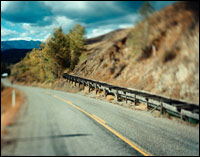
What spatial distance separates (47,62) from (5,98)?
100cm

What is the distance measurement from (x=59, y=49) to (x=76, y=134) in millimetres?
1629

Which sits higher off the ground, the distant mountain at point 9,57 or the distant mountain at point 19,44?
the distant mountain at point 19,44

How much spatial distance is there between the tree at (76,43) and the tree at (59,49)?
0.37ft

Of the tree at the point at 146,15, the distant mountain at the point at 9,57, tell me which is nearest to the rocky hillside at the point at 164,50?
the tree at the point at 146,15

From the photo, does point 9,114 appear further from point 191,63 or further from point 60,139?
point 191,63

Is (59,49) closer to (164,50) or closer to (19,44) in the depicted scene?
(19,44)

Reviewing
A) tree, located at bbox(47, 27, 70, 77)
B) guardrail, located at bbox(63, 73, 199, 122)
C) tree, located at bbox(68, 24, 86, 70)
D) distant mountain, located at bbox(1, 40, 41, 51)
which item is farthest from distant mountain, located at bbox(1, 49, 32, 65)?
guardrail, located at bbox(63, 73, 199, 122)

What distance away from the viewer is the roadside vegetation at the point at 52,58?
86.1 inches

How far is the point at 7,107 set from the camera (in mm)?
1775

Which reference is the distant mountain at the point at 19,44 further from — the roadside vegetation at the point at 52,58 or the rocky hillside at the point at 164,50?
the rocky hillside at the point at 164,50

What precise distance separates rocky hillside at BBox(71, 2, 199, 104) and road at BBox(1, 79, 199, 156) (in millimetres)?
1138

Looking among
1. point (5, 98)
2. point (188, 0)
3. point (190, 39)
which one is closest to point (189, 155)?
point (190, 39)

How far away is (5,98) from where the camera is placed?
1.83 meters

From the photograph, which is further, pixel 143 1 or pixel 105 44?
pixel 105 44
